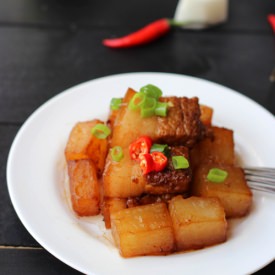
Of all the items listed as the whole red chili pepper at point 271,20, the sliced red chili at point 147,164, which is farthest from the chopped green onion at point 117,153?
the whole red chili pepper at point 271,20

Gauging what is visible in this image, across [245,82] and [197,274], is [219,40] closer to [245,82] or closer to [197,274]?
[245,82]

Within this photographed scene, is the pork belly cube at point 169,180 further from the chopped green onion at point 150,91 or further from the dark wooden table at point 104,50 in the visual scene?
the dark wooden table at point 104,50

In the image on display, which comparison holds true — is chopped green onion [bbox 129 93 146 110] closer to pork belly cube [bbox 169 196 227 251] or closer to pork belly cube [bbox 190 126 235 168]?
pork belly cube [bbox 190 126 235 168]

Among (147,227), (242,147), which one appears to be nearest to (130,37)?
(242,147)

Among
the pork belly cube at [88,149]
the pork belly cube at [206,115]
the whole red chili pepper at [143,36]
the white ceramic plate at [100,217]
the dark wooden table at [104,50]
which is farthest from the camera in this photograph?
the whole red chili pepper at [143,36]

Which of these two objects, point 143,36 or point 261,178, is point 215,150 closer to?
point 261,178

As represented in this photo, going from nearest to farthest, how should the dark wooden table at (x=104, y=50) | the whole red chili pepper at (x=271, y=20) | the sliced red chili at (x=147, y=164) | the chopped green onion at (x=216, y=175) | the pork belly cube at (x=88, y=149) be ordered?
the sliced red chili at (x=147, y=164) → the chopped green onion at (x=216, y=175) → the pork belly cube at (x=88, y=149) → the dark wooden table at (x=104, y=50) → the whole red chili pepper at (x=271, y=20)

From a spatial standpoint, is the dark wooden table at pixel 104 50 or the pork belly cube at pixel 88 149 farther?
the dark wooden table at pixel 104 50
